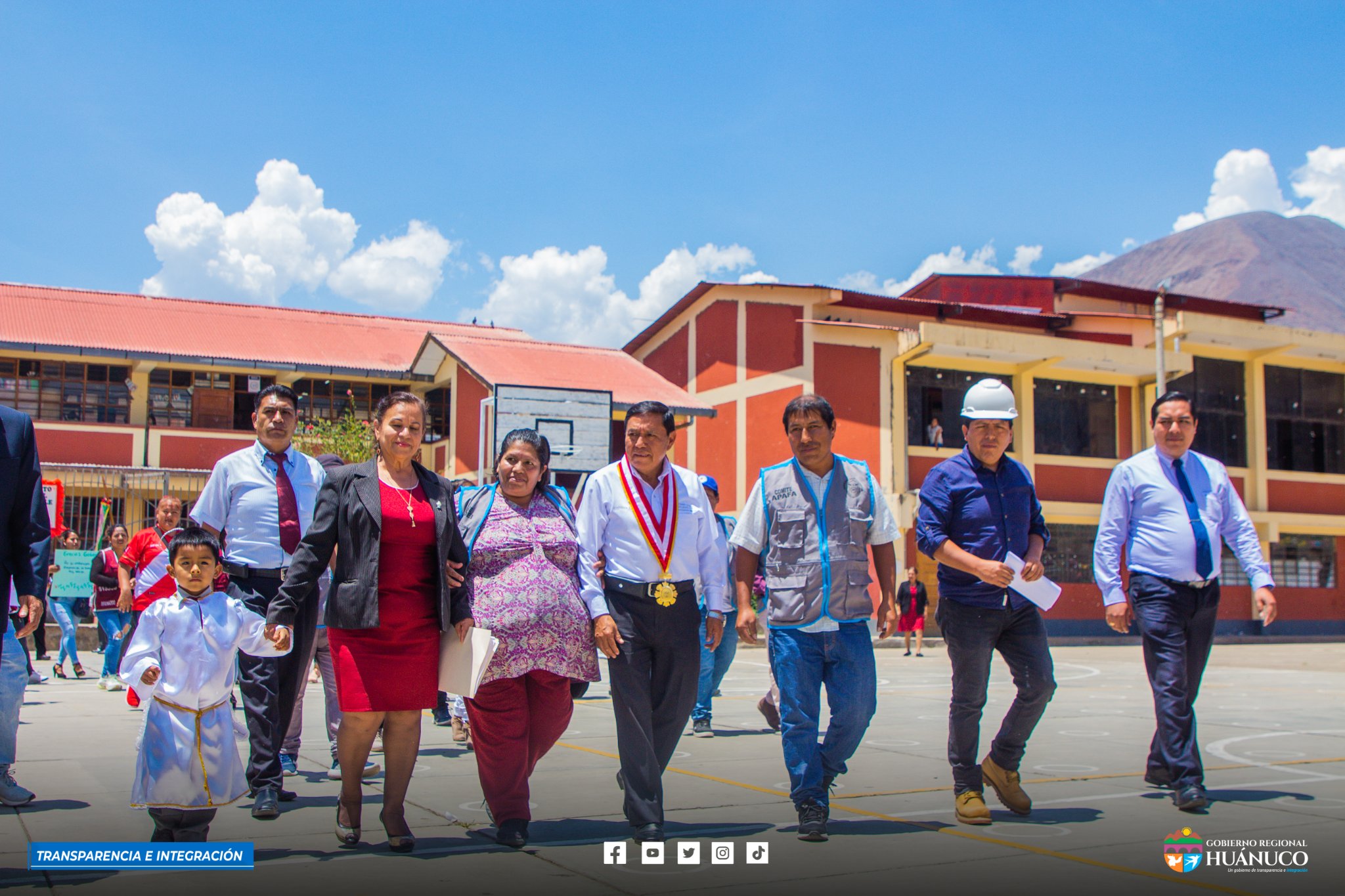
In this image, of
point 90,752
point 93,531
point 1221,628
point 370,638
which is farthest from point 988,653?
point 1221,628

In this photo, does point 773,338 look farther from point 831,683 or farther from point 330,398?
point 831,683

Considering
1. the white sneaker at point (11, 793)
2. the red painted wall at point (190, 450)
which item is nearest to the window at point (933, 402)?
the red painted wall at point (190, 450)

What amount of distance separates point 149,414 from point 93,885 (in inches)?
962

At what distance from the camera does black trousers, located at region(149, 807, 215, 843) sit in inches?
171

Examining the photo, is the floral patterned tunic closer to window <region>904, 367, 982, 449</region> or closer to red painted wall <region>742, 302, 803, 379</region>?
red painted wall <region>742, 302, 803, 379</region>

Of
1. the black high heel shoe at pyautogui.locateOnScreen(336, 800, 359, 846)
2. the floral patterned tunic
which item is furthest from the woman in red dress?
the floral patterned tunic

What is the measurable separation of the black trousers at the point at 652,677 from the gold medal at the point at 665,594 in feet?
0.07

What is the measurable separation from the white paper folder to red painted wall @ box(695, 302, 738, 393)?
947 inches

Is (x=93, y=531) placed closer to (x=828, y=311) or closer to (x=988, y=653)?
(x=828, y=311)

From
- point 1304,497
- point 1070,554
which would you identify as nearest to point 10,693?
point 1070,554

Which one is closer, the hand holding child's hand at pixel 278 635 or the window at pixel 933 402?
the hand holding child's hand at pixel 278 635

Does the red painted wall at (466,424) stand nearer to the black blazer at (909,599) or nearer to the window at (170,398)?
the window at (170,398)

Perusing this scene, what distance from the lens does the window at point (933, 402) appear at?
2698 cm

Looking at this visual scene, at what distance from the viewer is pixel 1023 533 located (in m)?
5.41
